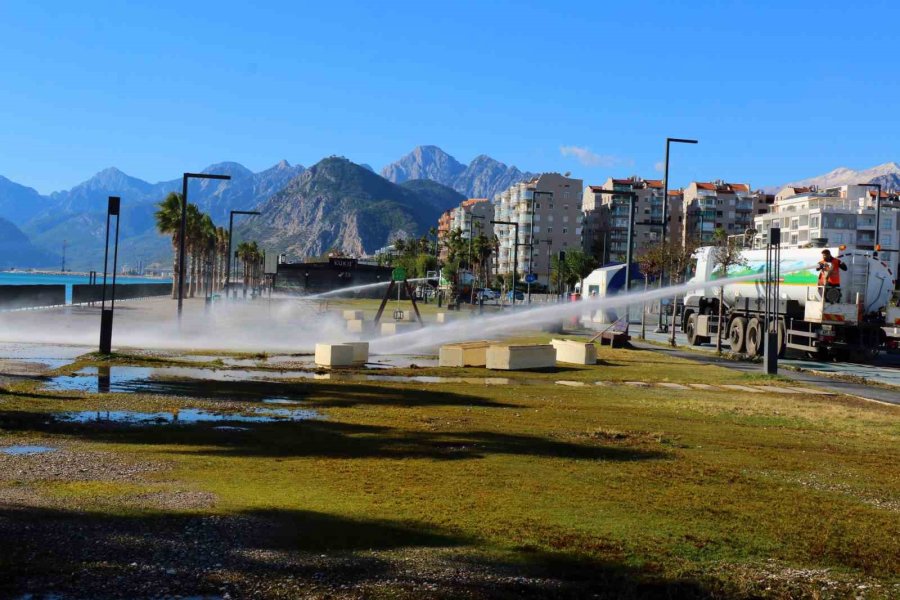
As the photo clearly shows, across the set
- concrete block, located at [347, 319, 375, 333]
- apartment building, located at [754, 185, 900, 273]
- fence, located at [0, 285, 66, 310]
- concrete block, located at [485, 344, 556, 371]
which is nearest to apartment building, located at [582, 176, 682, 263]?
apartment building, located at [754, 185, 900, 273]

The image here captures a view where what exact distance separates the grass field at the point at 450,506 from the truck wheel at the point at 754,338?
2195 centimetres

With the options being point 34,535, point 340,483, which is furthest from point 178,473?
point 34,535

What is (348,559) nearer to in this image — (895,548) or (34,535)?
(34,535)

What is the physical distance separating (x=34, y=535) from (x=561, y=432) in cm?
938

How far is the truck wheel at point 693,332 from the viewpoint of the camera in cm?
4675

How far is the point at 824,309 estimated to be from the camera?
1407 inches

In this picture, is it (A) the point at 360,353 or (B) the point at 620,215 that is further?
(B) the point at 620,215

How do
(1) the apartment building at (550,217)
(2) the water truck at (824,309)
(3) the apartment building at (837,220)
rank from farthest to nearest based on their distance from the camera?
(1) the apartment building at (550,217) → (3) the apartment building at (837,220) → (2) the water truck at (824,309)

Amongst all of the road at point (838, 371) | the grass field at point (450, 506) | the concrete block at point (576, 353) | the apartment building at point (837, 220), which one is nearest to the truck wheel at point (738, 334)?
the road at point (838, 371)

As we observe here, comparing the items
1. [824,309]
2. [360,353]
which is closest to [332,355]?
[360,353]

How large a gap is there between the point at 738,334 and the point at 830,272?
20.0ft

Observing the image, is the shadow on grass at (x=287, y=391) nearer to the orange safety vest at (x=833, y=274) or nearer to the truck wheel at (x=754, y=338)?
the orange safety vest at (x=833, y=274)

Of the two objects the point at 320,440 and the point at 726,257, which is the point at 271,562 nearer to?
the point at 320,440

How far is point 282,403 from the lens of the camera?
1838 cm
